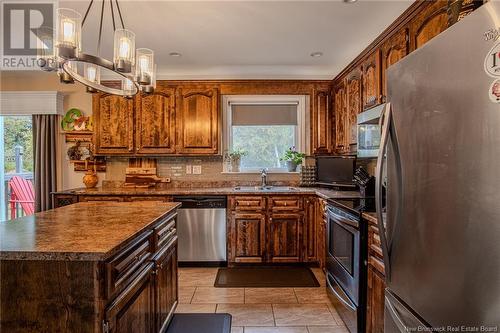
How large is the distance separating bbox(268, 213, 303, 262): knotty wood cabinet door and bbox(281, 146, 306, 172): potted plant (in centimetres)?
84


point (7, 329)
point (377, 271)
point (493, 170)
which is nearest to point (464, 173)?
point (493, 170)

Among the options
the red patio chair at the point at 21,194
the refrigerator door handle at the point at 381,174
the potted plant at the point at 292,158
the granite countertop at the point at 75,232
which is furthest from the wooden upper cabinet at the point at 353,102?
the red patio chair at the point at 21,194

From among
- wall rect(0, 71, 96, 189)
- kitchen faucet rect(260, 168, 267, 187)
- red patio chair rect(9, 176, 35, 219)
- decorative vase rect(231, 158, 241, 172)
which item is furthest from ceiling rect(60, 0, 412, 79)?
red patio chair rect(9, 176, 35, 219)

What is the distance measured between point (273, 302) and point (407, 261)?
188 centimetres

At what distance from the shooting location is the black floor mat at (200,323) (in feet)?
7.77

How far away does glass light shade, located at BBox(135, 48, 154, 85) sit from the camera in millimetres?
2135

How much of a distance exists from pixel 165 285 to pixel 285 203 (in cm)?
196

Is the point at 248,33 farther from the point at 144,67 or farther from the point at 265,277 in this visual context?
the point at 265,277

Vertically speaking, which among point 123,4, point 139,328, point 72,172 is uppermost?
point 123,4

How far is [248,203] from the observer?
3725mm

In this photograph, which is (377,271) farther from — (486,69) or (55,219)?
(55,219)

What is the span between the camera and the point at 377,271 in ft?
6.24

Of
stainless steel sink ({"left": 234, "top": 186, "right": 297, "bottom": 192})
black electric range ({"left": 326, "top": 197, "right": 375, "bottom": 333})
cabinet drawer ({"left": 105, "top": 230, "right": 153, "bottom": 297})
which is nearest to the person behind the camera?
cabinet drawer ({"left": 105, "top": 230, "right": 153, "bottom": 297})

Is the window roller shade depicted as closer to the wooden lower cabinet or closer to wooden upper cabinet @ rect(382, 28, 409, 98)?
wooden upper cabinet @ rect(382, 28, 409, 98)
